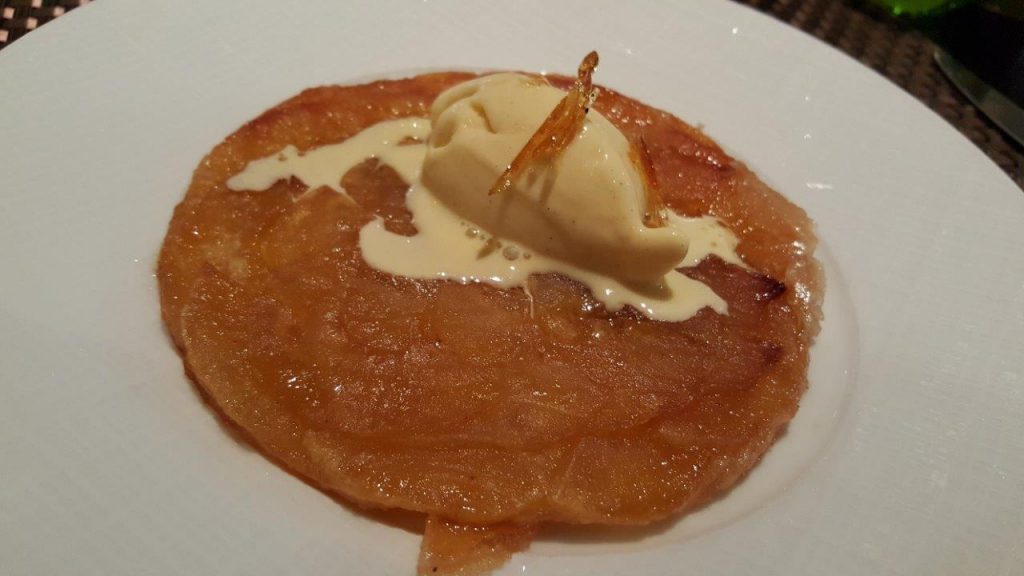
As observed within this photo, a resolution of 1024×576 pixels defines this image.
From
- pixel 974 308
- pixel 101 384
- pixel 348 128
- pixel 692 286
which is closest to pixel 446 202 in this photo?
pixel 348 128

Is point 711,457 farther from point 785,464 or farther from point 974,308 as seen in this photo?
point 974,308

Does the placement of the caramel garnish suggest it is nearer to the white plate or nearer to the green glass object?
the white plate

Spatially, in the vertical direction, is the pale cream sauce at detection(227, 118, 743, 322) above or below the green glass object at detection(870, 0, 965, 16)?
below

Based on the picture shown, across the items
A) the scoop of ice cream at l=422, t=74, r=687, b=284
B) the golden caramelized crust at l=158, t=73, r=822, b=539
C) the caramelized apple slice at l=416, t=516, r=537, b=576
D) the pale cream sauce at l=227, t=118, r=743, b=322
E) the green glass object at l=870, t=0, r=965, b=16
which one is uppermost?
the green glass object at l=870, t=0, r=965, b=16

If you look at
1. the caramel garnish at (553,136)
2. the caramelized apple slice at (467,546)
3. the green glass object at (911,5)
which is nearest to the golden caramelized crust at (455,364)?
the caramelized apple slice at (467,546)

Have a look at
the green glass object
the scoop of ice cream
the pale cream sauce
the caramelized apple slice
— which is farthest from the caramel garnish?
the green glass object
